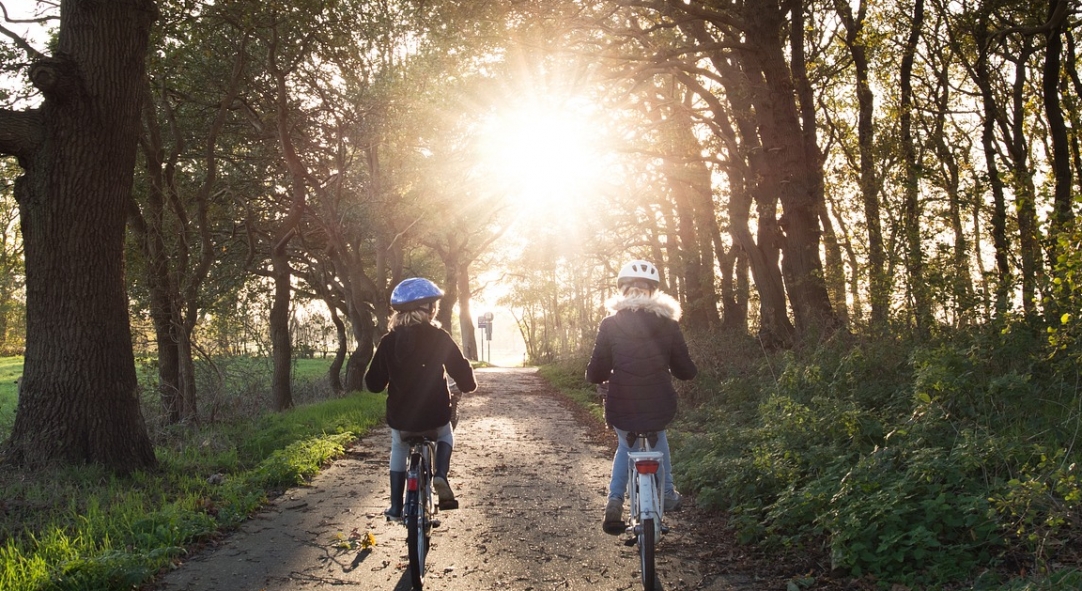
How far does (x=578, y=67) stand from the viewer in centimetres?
1509

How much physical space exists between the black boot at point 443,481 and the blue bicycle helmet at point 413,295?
107 centimetres

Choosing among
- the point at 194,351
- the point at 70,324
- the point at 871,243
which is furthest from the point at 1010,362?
the point at 194,351

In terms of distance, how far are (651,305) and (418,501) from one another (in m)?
2.02

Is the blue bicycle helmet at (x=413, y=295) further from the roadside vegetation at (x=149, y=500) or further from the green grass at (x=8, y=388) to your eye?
the green grass at (x=8, y=388)

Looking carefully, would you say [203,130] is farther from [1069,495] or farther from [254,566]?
[1069,495]

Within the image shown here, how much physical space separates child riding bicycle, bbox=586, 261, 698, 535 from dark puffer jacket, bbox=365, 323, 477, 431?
1065 millimetres

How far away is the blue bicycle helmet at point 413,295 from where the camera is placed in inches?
226

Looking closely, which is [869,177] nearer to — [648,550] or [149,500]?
[648,550]

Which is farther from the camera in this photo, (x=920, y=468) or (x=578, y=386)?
(x=578, y=386)

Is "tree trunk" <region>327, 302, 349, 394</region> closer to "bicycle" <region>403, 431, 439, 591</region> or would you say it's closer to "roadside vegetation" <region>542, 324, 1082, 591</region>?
"roadside vegetation" <region>542, 324, 1082, 591</region>

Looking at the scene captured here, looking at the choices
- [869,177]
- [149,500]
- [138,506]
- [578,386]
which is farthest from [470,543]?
[578,386]

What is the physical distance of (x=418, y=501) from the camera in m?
5.35

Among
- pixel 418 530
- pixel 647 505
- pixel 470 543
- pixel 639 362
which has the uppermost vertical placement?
pixel 639 362

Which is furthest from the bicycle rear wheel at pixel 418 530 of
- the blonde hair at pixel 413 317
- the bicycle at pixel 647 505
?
the bicycle at pixel 647 505
